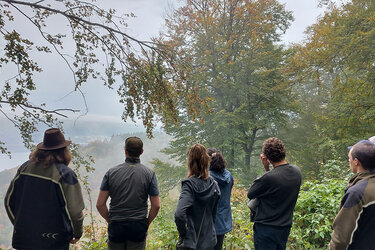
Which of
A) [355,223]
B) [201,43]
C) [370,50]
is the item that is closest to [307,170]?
[370,50]

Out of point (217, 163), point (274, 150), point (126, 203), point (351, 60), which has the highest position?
point (351, 60)

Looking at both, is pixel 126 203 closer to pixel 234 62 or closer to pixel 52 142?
pixel 52 142

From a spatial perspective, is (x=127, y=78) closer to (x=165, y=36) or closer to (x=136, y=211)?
(x=136, y=211)

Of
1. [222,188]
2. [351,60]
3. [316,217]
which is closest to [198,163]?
[222,188]

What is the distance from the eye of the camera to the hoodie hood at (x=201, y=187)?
2598 mm

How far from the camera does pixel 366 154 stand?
88.9 inches

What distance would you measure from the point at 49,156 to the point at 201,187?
1.61 m

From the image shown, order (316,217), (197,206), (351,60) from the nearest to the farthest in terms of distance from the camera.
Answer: (197,206) < (316,217) < (351,60)

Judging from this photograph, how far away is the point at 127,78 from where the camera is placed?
13.4 ft

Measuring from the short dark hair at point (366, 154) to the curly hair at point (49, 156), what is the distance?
2.94m

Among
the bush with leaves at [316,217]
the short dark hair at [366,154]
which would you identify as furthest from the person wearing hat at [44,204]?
the bush with leaves at [316,217]

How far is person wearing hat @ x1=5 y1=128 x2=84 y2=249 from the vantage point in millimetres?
2404

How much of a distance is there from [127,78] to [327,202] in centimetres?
440

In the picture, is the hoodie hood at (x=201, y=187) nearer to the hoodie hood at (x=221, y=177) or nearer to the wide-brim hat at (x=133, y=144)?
the hoodie hood at (x=221, y=177)
